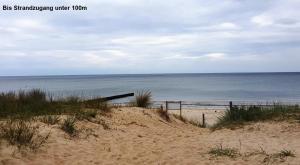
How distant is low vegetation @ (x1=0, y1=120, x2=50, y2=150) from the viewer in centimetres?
819

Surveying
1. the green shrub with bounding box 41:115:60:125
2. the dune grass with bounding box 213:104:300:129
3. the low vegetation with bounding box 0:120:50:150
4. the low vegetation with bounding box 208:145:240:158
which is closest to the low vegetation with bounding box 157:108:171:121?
the dune grass with bounding box 213:104:300:129

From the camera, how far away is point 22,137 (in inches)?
327

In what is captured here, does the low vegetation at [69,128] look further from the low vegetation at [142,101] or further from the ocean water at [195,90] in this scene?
the low vegetation at [142,101]

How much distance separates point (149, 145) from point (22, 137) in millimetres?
3302

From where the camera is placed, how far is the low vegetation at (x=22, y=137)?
819cm

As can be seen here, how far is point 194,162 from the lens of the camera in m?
8.41

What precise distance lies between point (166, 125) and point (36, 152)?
6.95 m

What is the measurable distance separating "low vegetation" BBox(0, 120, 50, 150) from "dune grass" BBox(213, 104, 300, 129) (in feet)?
21.5

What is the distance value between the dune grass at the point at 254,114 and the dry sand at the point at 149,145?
2.69 ft

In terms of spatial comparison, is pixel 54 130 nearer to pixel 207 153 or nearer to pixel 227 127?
pixel 207 153

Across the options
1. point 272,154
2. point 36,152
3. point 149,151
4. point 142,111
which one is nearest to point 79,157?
point 36,152

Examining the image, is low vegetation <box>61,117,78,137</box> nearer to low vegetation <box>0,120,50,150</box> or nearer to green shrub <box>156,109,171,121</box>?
low vegetation <box>0,120,50,150</box>

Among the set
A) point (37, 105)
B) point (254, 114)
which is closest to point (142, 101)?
point (254, 114)

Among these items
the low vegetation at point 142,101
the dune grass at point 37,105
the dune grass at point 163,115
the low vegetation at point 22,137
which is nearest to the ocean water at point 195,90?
the low vegetation at point 142,101
